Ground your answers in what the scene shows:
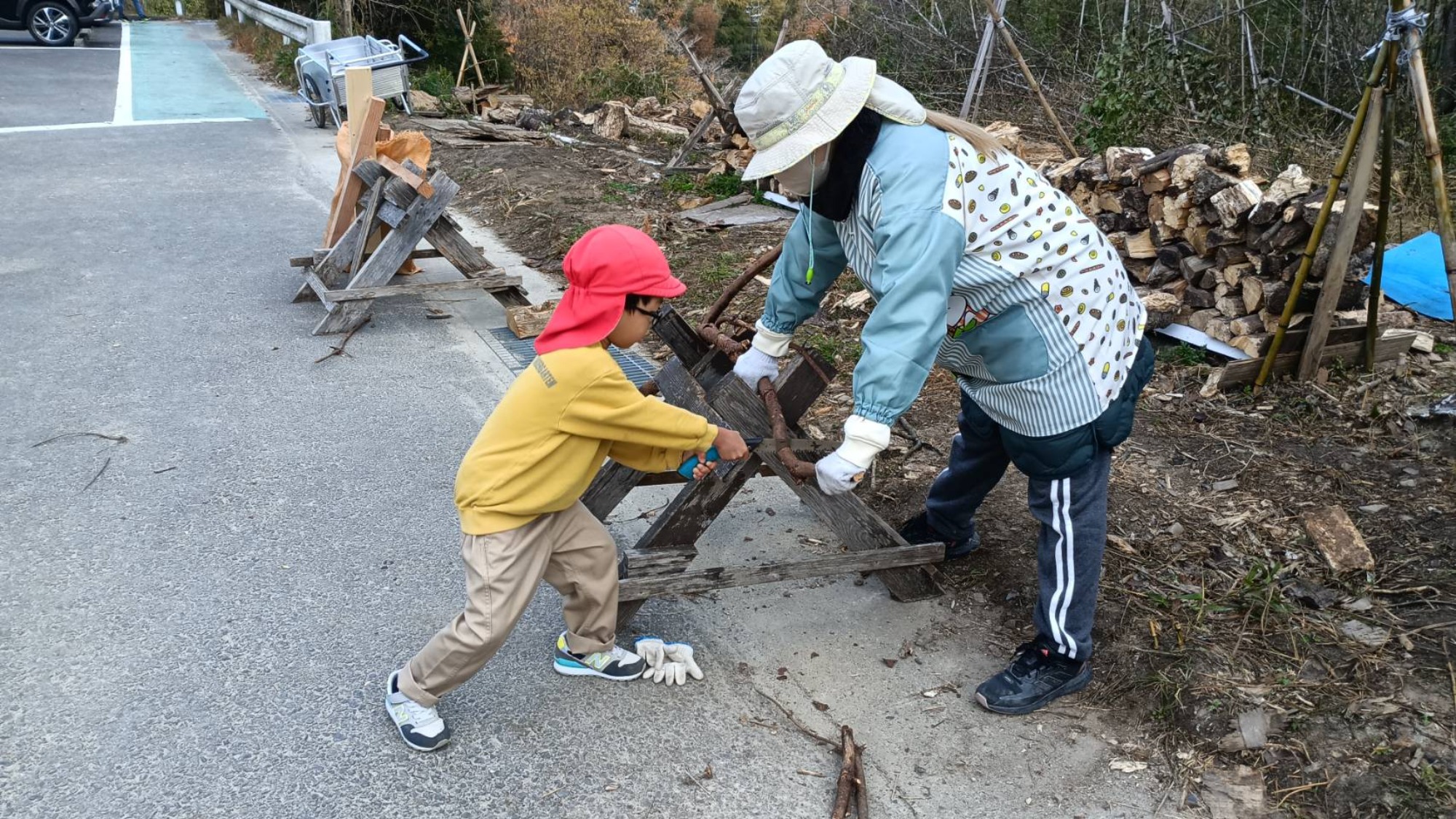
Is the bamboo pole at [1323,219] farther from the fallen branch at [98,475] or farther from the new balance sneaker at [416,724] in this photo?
the fallen branch at [98,475]

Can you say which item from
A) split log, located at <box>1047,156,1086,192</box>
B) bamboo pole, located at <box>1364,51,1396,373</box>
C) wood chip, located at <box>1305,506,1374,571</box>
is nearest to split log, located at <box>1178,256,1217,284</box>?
bamboo pole, located at <box>1364,51,1396,373</box>

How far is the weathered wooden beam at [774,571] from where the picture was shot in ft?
9.62

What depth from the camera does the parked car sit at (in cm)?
1789

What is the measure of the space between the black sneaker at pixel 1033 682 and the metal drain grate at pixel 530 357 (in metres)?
2.81

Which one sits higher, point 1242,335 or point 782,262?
point 782,262

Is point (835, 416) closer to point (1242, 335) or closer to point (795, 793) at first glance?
point (1242, 335)

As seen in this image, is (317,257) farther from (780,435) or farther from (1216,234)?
(1216,234)

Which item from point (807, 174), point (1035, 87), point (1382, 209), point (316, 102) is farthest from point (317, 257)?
point (316, 102)

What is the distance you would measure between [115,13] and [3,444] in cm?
2218

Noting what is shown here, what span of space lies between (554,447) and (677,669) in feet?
2.78

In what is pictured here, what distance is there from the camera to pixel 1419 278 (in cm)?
548

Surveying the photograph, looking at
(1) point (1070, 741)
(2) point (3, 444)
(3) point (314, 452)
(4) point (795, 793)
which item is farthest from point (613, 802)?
(2) point (3, 444)

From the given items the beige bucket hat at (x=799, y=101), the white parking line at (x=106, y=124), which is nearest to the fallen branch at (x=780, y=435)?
the beige bucket hat at (x=799, y=101)

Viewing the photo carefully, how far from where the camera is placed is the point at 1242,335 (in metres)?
4.84
